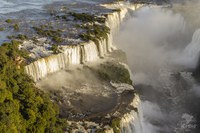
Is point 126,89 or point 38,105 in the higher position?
point 38,105

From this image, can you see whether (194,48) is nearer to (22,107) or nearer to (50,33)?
(50,33)

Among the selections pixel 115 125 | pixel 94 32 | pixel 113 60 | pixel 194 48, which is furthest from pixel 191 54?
pixel 115 125

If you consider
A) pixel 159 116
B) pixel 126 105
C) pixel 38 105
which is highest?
pixel 38 105

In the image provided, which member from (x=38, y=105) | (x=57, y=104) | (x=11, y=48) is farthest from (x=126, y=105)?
(x=11, y=48)

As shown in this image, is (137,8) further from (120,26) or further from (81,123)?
(81,123)

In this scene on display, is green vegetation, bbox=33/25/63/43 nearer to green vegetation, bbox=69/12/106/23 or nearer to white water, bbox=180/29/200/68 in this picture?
green vegetation, bbox=69/12/106/23

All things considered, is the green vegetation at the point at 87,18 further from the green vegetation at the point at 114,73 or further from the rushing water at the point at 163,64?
the green vegetation at the point at 114,73

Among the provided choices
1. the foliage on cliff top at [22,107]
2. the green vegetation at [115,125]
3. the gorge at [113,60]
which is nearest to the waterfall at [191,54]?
the gorge at [113,60]
